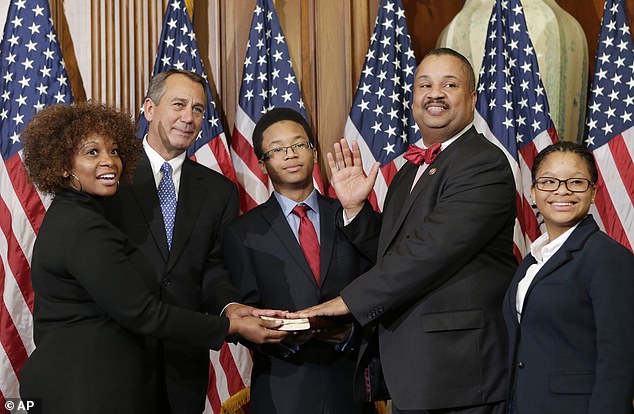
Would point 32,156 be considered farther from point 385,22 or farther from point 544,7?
point 544,7

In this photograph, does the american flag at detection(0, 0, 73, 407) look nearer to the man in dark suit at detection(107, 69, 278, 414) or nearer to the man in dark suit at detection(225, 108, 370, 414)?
the man in dark suit at detection(107, 69, 278, 414)

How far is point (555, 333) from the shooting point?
2.38m

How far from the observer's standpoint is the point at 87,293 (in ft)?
7.97

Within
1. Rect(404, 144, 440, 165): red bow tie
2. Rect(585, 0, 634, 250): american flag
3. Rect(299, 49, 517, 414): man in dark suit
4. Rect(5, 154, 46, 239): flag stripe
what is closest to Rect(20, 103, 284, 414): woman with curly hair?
Rect(299, 49, 517, 414): man in dark suit

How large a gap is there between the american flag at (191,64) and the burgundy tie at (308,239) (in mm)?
1089

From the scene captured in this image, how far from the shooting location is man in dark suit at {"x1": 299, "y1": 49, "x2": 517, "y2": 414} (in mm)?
2551

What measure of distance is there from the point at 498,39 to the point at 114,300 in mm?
2789

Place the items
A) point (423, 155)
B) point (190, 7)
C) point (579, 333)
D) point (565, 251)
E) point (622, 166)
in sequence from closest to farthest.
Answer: point (579, 333) < point (565, 251) < point (423, 155) < point (622, 166) < point (190, 7)

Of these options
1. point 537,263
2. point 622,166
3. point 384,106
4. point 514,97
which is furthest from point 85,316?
point 622,166

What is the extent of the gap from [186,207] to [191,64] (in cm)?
130

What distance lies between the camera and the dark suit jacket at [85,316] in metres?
2.37

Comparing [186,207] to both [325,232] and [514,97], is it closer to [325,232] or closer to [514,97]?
[325,232]

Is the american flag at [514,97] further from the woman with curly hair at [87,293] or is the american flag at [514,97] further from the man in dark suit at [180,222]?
the woman with curly hair at [87,293]

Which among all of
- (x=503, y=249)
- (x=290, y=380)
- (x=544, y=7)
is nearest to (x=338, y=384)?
(x=290, y=380)
